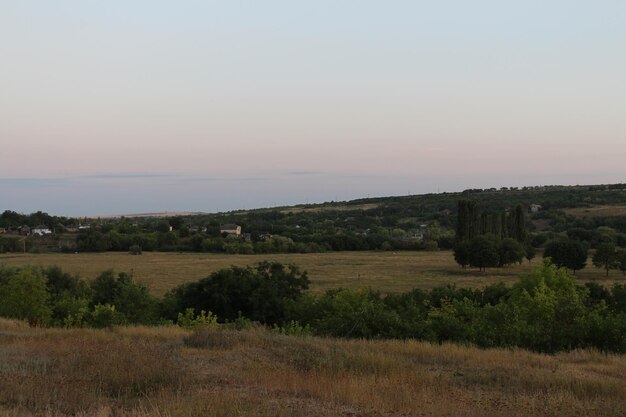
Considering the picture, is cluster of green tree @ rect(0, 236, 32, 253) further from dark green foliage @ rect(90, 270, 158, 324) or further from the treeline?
dark green foliage @ rect(90, 270, 158, 324)

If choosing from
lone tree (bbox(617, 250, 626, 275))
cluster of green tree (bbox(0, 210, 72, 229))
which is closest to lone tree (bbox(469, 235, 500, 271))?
lone tree (bbox(617, 250, 626, 275))

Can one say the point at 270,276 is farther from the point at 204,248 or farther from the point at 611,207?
the point at 611,207

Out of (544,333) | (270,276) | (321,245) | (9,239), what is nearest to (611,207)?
(321,245)

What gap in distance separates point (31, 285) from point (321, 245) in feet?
263

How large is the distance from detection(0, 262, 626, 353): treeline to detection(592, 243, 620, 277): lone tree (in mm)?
32406

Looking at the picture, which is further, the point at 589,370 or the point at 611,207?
the point at 611,207

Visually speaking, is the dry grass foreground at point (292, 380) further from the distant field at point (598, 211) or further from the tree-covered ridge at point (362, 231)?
the distant field at point (598, 211)

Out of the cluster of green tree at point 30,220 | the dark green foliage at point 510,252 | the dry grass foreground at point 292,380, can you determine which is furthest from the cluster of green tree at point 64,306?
the cluster of green tree at point 30,220

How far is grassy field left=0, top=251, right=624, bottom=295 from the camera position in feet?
204

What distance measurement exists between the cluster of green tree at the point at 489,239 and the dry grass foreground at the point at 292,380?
217 ft

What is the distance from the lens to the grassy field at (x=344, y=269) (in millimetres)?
62062

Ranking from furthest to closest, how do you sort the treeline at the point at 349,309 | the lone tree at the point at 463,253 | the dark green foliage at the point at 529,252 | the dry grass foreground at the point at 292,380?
the dark green foliage at the point at 529,252 < the lone tree at the point at 463,253 < the treeline at the point at 349,309 < the dry grass foreground at the point at 292,380

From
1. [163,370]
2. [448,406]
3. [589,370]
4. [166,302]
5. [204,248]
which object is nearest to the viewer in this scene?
[448,406]

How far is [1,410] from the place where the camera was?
595 cm
